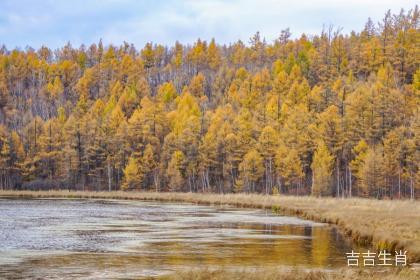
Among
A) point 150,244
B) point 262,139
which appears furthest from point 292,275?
point 262,139

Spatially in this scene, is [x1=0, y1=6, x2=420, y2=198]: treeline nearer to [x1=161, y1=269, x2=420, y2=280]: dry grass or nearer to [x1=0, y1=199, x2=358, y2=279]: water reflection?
[x1=0, y1=199, x2=358, y2=279]: water reflection

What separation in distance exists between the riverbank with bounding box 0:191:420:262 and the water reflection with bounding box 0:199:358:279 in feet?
5.05

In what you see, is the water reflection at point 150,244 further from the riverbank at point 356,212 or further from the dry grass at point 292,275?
the dry grass at point 292,275

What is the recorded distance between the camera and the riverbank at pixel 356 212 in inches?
1210

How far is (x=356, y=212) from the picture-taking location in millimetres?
47875

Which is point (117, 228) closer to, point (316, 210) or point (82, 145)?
point (316, 210)

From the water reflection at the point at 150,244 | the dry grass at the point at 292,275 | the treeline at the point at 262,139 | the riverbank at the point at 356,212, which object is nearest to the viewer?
the dry grass at the point at 292,275

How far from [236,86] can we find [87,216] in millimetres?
114378

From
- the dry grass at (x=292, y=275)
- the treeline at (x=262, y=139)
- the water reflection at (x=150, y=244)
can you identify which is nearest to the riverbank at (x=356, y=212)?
the water reflection at (x=150, y=244)

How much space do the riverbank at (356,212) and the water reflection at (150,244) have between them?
154 centimetres

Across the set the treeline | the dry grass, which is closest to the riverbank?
the dry grass

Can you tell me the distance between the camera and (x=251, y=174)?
9412cm

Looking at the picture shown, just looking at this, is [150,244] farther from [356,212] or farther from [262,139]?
[262,139]

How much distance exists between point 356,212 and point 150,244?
794 inches
